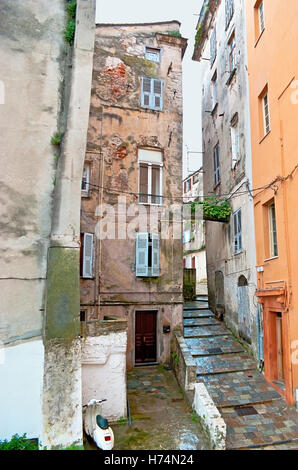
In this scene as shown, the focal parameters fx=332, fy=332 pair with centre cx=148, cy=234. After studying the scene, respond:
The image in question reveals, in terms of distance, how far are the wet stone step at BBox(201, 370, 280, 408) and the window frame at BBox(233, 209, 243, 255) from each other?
4.52m

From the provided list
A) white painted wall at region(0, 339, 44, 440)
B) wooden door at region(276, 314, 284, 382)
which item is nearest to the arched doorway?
wooden door at region(276, 314, 284, 382)

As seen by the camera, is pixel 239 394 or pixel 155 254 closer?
pixel 239 394

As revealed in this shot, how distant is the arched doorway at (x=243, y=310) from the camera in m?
11.9

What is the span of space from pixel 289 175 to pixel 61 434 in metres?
8.17

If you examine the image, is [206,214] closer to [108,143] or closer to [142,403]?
[108,143]

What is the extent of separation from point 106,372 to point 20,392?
2.26m

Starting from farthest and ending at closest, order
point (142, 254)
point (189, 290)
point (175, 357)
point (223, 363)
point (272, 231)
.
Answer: point (189, 290)
point (142, 254)
point (175, 357)
point (223, 363)
point (272, 231)

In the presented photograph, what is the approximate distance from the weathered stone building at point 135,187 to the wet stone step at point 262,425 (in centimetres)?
389

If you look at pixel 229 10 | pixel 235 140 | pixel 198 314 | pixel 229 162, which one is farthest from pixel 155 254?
pixel 229 10

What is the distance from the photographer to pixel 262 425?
8047 millimetres

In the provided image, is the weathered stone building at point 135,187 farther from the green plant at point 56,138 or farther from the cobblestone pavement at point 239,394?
the green plant at point 56,138

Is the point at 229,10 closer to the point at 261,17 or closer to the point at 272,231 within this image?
the point at 261,17

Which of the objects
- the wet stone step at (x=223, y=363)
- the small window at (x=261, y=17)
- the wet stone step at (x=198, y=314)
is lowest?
the wet stone step at (x=223, y=363)

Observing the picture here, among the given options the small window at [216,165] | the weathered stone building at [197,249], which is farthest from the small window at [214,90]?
the weathered stone building at [197,249]
